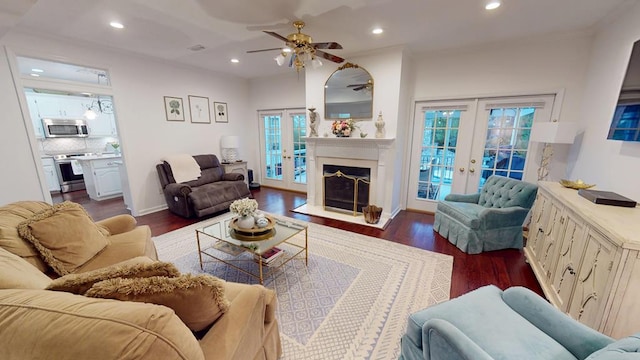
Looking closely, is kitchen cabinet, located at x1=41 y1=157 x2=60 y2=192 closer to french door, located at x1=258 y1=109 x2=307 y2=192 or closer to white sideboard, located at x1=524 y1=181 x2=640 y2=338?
french door, located at x1=258 y1=109 x2=307 y2=192

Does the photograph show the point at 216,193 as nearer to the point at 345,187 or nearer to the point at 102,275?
the point at 345,187

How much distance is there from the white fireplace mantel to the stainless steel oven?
18.7ft

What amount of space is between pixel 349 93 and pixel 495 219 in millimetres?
2686

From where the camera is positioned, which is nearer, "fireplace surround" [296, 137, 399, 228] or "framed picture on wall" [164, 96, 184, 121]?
"fireplace surround" [296, 137, 399, 228]

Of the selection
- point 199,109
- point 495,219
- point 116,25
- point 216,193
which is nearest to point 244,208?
point 216,193

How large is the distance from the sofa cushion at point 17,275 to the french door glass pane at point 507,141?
4.83 meters

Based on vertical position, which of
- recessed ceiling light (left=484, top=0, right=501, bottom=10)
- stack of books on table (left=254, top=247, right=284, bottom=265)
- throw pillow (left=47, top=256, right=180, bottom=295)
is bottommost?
stack of books on table (left=254, top=247, right=284, bottom=265)

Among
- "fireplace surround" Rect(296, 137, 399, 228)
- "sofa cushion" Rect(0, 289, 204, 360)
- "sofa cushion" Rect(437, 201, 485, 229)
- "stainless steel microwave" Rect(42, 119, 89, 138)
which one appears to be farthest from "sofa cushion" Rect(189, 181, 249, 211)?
"stainless steel microwave" Rect(42, 119, 89, 138)

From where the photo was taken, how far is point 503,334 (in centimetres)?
117

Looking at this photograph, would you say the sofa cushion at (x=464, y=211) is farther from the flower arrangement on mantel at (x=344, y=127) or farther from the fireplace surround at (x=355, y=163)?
Result: the flower arrangement on mantel at (x=344, y=127)

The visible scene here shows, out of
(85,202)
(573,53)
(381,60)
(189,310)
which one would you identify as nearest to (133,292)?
(189,310)

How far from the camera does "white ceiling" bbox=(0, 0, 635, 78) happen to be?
2377mm

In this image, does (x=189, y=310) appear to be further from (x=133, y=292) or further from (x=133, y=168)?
(x=133, y=168)

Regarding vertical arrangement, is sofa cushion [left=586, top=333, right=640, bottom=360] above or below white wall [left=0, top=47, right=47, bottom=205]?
below
